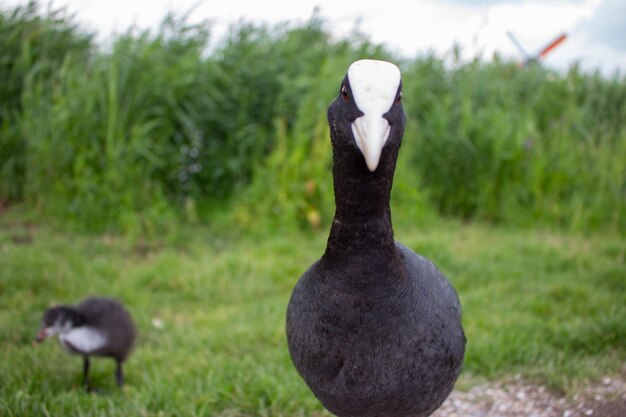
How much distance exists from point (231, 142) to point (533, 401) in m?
4.58

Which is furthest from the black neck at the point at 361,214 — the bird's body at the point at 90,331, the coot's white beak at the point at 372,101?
the bird's body at the point at 90,331

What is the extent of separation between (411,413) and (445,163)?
18.2 feet

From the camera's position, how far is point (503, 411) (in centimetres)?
351

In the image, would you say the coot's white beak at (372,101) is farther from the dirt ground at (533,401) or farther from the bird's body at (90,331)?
the bird's body at (90,331)

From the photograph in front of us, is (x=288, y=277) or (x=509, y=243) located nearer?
(x=288, y=277)

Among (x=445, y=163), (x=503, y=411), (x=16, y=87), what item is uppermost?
(x=16, y=87)

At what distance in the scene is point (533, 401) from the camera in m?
3.58

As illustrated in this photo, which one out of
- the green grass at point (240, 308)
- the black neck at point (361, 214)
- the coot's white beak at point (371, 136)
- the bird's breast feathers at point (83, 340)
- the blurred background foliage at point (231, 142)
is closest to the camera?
the coot's white beak at point (371, 136)

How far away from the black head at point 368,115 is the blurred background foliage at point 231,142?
165 inches

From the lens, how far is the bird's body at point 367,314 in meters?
2.26

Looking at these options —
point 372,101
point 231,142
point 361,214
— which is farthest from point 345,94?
point 231,142

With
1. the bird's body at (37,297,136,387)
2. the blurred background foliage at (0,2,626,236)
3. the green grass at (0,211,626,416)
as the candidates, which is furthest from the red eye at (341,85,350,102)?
the blurred background foliage at (0,2,626,236)

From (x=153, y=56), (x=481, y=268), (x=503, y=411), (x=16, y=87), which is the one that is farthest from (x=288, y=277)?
(x=16, y=87)

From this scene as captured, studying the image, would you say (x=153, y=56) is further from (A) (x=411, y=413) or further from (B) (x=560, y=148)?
(A) (x=411, y=413)
